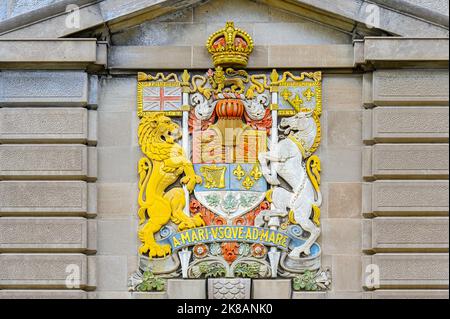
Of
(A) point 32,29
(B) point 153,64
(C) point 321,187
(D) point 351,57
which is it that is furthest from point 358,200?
(A) point 32,29

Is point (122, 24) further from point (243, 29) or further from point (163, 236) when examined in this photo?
point (163, 236)

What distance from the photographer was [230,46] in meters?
19.4

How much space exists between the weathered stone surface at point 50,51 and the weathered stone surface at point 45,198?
151 centimetres

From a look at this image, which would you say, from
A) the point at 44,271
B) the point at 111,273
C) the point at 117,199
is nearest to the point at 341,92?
the point at 117,199

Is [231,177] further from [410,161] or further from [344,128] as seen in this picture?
[410,161]

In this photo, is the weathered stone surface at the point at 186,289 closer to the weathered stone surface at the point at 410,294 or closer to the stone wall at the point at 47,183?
the stone wall at the point at 47,183

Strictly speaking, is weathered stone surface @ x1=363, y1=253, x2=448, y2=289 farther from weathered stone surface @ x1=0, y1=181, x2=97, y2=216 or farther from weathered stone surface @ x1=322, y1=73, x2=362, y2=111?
weathered stone surface @ x1=0, y1=181, x2=97, y2=216

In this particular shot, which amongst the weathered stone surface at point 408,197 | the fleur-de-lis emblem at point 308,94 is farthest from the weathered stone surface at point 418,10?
the weathered stone surface at point 408,197

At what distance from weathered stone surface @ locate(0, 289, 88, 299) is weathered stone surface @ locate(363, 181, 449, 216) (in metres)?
3.79

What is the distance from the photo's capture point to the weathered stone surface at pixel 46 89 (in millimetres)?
19406

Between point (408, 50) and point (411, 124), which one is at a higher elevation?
point (408, 50)

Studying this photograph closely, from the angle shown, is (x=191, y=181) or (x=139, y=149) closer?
(x=191, y=181)

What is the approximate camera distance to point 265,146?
63.6 feet

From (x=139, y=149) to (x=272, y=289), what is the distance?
7.94 feet
